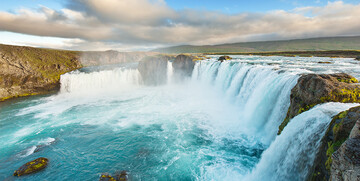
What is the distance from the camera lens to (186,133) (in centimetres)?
1644

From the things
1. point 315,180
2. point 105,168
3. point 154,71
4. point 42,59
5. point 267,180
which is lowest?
point 105,168

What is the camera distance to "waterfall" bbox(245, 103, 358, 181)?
609 centimetres

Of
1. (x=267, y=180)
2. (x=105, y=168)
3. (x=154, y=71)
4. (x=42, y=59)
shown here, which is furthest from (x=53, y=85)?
(x=267, y=180)

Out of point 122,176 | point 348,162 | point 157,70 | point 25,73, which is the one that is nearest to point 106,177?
point 122,176

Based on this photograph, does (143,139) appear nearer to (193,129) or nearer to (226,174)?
(193,129)

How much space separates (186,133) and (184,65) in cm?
2572

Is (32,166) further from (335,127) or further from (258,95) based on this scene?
(258,95)

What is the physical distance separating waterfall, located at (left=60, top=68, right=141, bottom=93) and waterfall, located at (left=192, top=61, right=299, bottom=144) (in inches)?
991

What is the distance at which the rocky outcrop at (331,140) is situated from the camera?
4805 mm

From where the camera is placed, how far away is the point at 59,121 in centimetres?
2094

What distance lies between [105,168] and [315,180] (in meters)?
12.2

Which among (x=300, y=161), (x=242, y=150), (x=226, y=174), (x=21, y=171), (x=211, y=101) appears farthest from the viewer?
(x=211, y=101)

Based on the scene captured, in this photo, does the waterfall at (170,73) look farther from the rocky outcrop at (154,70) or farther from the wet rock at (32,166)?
the wet rock at (32,166)

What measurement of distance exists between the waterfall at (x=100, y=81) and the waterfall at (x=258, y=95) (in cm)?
2518
